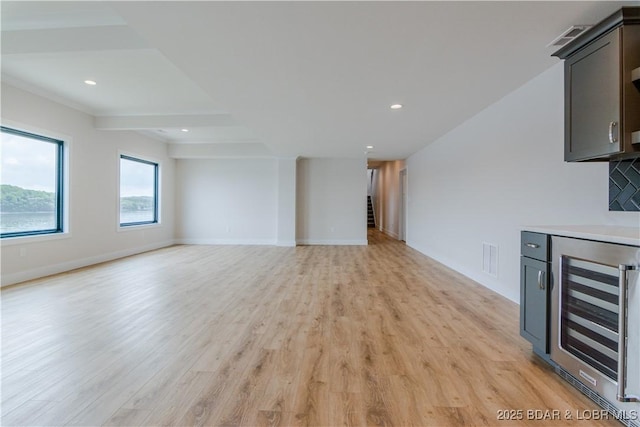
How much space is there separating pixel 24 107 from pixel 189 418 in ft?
16.7

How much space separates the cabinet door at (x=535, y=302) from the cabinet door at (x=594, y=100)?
0.84 meters

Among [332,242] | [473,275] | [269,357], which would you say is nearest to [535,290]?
[269,357]

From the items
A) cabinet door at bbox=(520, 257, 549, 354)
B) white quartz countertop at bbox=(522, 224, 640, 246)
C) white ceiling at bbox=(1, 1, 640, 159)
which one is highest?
white ceiling at bbox=(1, 1, 640, 159)

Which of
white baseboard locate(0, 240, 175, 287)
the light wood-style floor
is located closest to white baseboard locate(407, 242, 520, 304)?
the light wood-style floor

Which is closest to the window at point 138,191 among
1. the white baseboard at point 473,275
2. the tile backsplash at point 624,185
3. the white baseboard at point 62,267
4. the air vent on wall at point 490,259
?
the white baseboard at point 62,267

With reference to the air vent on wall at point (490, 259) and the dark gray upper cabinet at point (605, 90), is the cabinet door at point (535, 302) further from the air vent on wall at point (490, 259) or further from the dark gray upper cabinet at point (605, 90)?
the air vent on wall at point (490, 259)

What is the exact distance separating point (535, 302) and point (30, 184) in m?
6.35

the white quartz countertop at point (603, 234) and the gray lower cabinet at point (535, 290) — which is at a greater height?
the white quartz countertop at point (603, 234)

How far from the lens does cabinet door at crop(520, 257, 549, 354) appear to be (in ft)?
6.31

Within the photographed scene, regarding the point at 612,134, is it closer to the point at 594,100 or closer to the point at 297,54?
the point at 594,100

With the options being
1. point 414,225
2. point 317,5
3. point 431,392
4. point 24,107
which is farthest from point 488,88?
point 24,107

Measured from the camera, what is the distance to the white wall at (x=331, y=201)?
797 centimetres

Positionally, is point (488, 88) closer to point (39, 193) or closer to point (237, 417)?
point (237, 417)

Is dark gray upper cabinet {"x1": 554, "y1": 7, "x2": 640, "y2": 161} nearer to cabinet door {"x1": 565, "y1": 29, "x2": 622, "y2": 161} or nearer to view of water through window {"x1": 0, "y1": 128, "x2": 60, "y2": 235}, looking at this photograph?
cabinet door {"x1": 565, "y1": 29, "x2": 622, "y2": 161}
